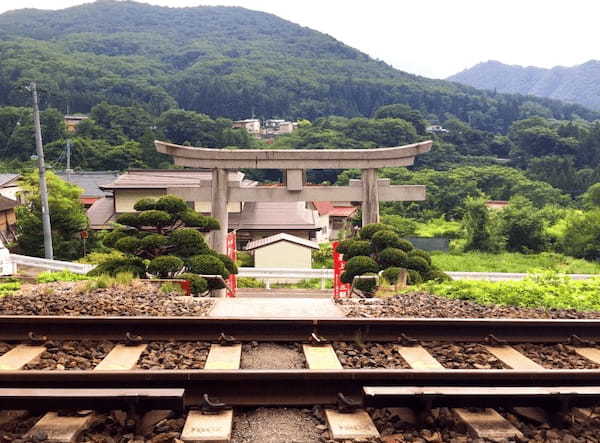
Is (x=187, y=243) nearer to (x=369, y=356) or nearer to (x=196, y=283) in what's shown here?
(x=196, y=283)

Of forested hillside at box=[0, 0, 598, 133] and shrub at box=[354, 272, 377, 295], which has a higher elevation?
forested hillside at box=[0, 0, 598, 133]

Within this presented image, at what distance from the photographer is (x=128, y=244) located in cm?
1063

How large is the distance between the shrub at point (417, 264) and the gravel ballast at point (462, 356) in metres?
5.95

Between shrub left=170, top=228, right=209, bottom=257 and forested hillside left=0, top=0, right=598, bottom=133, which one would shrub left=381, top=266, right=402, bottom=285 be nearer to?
shrub left=170, top=228, right=209, bottom=257

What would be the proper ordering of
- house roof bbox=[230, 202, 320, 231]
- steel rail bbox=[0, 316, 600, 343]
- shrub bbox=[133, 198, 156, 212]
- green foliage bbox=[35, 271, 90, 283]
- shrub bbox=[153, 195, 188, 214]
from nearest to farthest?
steel rail bbox=[0, 316, 600, 343] < green foliage bbox=[35, 271, 90, 283] < shrub bbox=[153, 195, 188, 214] < shrub bbox=[133, 198, 156, 212] < house roof bbox=[230, 202, 320, 231]

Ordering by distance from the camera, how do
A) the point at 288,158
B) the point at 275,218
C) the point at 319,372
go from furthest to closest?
the point at 275,218, the point at 288,158, the point at 319,372

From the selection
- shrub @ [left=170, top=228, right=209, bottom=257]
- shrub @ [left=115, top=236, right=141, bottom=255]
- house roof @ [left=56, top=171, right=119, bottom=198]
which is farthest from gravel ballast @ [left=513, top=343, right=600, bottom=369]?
house roof @ [left=56, top=171, right=119, bottom=198]

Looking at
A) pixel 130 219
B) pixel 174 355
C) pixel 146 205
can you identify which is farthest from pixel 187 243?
pixel 174 355

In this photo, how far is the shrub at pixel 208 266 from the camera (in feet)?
34.7

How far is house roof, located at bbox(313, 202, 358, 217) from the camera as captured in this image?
4068 cm

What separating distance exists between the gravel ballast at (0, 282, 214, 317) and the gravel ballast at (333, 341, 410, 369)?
1.90 meters

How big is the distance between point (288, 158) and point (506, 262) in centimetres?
2148

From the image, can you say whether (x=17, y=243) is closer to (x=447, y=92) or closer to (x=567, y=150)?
(x=567, y=150)

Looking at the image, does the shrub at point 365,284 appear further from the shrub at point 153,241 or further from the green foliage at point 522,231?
the green foliage at point 522,231
